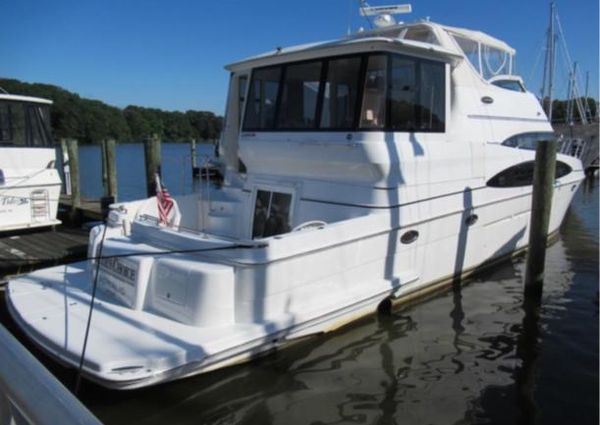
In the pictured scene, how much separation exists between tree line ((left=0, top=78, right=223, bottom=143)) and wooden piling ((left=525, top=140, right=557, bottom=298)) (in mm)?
53169

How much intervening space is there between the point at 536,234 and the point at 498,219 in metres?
1.02

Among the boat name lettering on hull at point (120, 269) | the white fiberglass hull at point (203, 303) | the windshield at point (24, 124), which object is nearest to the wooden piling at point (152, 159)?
the windshield at point (24, 124)

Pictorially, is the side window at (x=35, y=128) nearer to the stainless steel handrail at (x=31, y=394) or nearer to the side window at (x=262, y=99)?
the side window at (x=262, y=99)

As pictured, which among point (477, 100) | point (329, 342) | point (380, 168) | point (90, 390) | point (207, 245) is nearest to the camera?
point (90, 390)

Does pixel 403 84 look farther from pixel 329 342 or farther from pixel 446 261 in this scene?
pixel 329 342

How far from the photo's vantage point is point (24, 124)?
1074 cm

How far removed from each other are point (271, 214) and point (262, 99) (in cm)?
162

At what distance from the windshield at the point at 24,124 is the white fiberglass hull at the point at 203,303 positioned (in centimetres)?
592

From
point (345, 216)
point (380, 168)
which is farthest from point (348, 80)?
point (345, 216)

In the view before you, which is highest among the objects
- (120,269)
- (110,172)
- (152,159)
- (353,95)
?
(353,95)

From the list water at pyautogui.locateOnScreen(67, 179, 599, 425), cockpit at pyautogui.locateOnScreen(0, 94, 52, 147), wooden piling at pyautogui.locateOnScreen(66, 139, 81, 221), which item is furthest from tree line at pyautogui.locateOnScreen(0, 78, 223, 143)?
water at pyautogui.locateOnScreen(67, 179, 599, 425)

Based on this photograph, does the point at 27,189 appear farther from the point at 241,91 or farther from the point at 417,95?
the point at 417,95

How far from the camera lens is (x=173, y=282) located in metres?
4.70

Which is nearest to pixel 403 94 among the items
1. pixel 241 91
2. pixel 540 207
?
pixel 540 207
